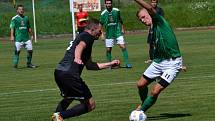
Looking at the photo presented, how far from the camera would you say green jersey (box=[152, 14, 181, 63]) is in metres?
11.9

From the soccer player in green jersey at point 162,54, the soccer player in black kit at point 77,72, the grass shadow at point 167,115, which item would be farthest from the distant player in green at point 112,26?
the soccer player in black kit at point 77,72

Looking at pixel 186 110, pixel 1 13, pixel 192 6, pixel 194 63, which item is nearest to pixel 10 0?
pixel 1 13

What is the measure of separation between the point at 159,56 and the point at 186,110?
5.23ft

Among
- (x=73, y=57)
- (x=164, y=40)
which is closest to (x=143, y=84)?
(x=164, y=40)

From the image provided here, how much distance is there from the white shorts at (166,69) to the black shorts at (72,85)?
159 cm

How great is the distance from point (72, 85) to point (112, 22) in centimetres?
1360

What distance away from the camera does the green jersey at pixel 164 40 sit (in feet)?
39.1

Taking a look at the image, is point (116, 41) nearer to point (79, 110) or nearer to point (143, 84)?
point (143, 84)

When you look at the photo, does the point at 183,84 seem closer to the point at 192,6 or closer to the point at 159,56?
the point at 159,56

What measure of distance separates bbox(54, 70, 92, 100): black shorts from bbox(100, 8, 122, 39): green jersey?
13357 millimetres

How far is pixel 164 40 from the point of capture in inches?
472

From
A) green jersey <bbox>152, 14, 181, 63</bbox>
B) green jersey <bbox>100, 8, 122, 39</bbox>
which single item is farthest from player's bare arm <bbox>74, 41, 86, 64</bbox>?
green jersey <bbox>100, 8, 122, 39</bbox>

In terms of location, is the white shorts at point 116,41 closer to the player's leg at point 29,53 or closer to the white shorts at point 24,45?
the player's leg at point 29,53

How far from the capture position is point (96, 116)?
1287 centimetres
